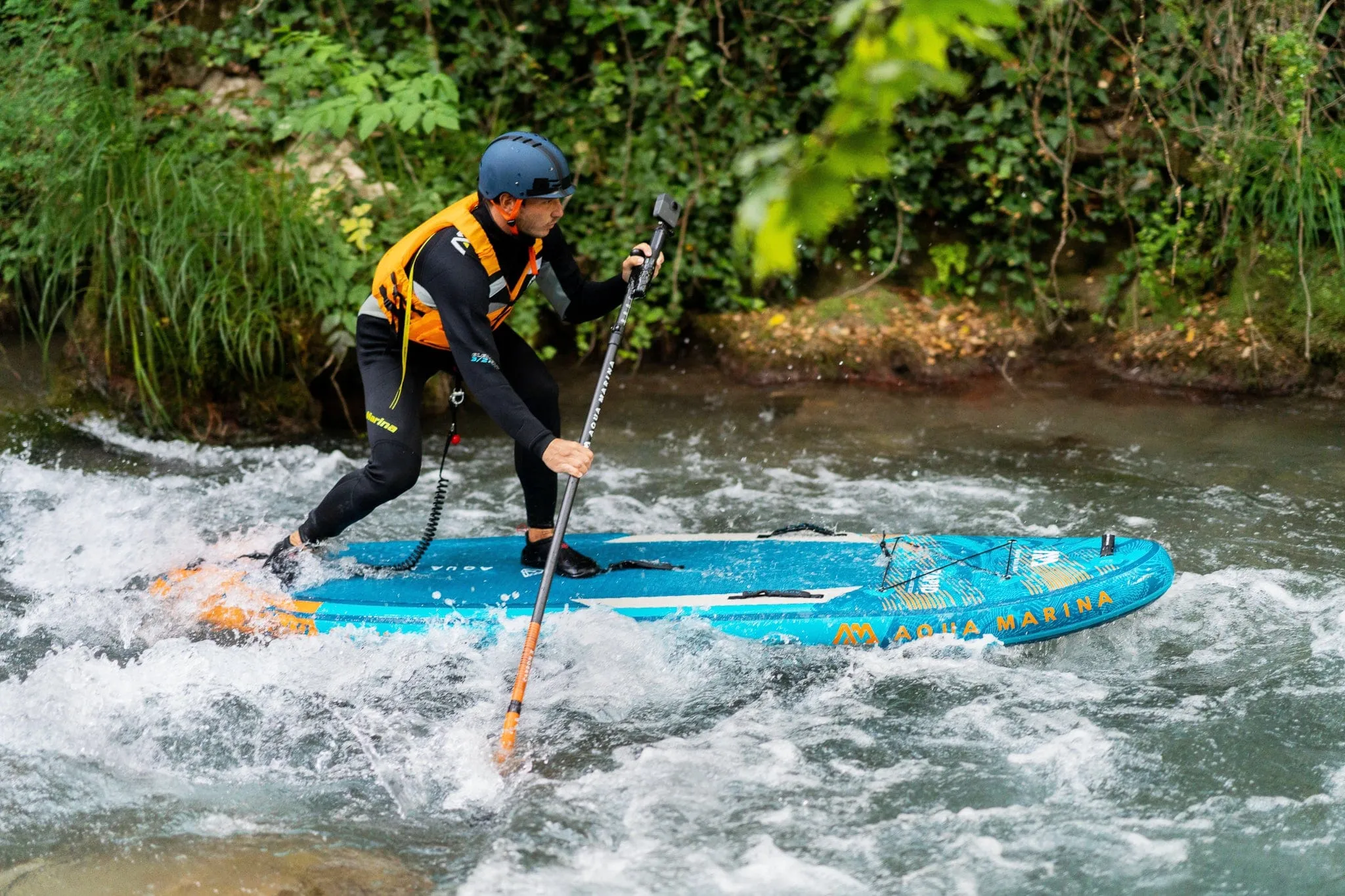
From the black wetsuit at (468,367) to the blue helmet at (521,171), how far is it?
0.14 metres

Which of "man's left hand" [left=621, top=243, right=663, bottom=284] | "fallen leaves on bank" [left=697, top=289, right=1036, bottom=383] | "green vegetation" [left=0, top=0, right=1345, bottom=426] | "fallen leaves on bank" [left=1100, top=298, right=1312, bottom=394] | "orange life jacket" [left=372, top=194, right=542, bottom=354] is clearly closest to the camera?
"orange life jacket" [left=372, top=194, right=542, bottom=354]

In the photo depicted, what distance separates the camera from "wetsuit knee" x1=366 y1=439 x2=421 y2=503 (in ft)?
12.6

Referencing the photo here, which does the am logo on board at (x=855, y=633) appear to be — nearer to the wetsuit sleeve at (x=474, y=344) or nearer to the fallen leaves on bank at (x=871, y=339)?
the wetsuit sleeve at (x=474, y=344)

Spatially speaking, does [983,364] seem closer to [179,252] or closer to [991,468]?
[991,468]

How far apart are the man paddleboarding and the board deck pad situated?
0.69 feet

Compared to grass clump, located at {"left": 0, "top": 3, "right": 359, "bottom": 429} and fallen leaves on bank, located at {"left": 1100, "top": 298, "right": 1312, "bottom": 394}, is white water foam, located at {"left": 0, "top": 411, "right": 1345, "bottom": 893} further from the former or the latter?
fallen leaves on bank, located at {"left": 1100, "top": 298, "right": 1312, "bottom": 394}

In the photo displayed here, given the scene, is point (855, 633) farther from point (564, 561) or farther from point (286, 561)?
point (286, 561)

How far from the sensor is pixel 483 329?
11.8ft

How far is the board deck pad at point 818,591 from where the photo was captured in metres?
3.80

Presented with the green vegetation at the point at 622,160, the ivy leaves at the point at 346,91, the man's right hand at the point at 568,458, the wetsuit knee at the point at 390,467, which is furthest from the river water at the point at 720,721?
the ivy leaves at the point at 346,91

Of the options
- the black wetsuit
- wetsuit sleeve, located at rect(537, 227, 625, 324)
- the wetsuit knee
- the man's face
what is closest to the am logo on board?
the black wetsuit

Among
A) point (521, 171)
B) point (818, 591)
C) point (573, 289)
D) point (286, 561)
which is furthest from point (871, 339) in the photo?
point (286, 561)

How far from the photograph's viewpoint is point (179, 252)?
235 inches

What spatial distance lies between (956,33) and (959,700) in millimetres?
2715
